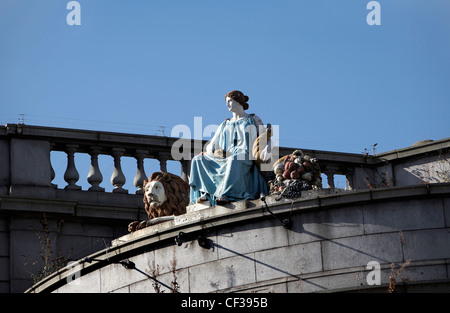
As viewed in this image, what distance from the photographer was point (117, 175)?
3309 centimetres

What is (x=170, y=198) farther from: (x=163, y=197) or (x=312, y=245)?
(x=312, y=245)

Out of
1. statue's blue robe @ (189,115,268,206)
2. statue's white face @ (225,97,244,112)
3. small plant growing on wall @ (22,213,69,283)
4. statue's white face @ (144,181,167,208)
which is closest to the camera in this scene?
statue's blue robe @ (189,115,268,206)

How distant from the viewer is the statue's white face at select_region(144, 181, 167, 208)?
30.3 meters

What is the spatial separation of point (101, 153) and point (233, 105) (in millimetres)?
3708

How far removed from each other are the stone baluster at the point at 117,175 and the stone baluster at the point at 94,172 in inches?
10.3

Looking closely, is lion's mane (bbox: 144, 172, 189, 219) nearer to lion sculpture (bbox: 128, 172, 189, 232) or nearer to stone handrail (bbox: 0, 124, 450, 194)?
lion sculpture (bbox: 128, 172, 189, 232)

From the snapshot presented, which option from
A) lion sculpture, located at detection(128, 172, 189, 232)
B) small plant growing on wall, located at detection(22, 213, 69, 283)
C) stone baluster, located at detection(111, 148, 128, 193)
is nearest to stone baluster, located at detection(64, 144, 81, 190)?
stone baluster, located at detection(111, 148, 128, 193)

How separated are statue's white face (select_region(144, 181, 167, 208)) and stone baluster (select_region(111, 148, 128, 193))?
9.18 ft

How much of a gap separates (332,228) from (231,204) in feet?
7.56

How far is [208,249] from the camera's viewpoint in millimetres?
28188

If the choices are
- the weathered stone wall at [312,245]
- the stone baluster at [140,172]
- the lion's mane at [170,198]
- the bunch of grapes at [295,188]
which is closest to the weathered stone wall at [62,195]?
the stone baluster at [140,172]
